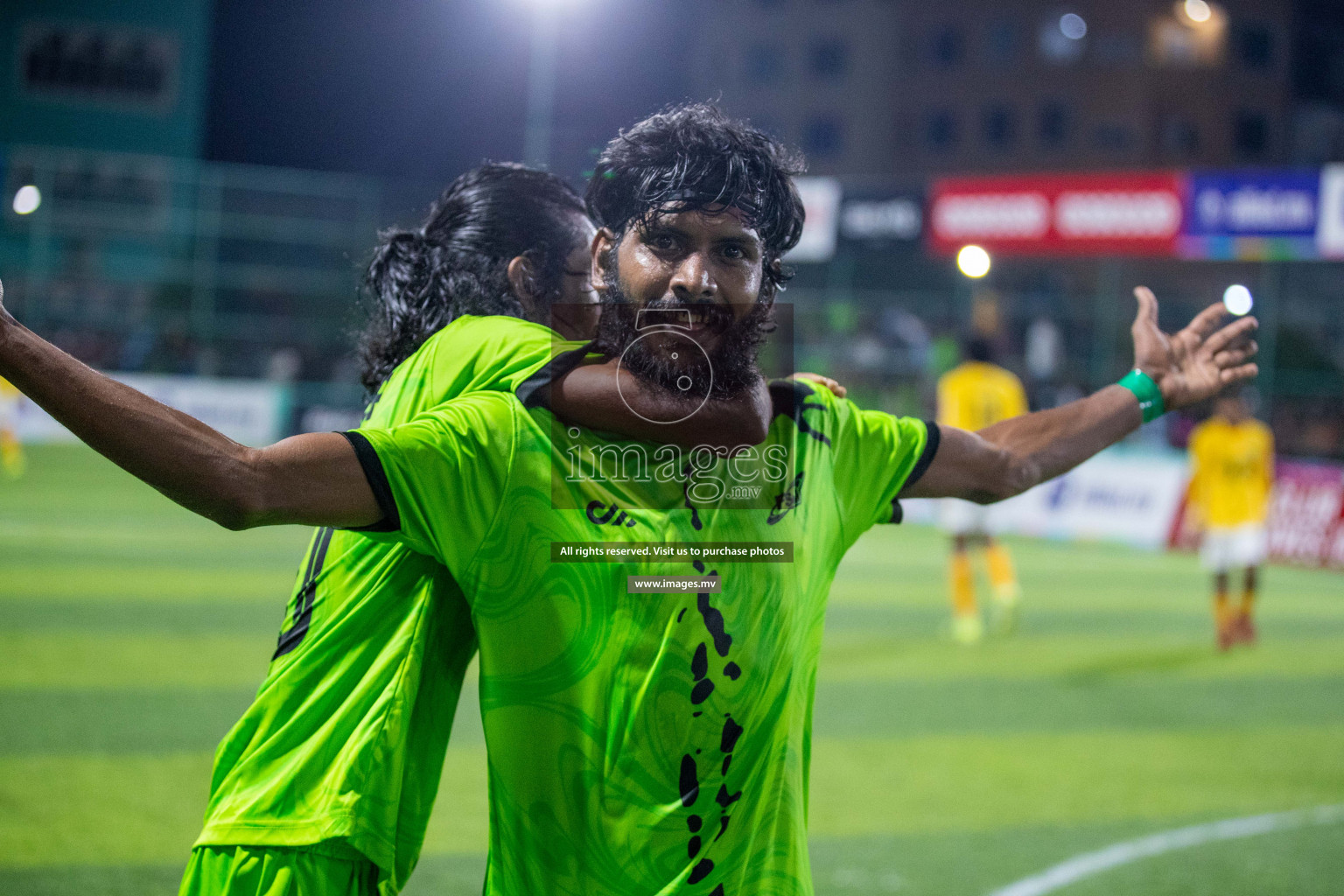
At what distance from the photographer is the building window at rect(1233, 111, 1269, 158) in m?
51.3

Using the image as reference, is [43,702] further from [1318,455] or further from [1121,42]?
[1121,42]

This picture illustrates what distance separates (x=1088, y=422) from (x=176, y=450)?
1.56 metres

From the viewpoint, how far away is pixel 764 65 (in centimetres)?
5906

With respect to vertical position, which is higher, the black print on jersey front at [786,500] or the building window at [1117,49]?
the building window at [1117,49]

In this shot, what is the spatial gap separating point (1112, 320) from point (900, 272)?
19.6 feet

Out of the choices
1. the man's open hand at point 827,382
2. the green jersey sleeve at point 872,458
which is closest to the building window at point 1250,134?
the man's open hand at point 827,382

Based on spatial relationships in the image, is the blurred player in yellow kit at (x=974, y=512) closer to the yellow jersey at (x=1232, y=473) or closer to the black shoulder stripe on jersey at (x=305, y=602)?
the yellow jersey at (x=1232, y=473)

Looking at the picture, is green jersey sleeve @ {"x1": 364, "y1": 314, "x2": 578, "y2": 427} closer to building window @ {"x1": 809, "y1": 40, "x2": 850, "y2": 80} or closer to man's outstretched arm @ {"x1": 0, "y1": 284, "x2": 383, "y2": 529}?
man's outstretched arm @ {"x1": 0, "y1": 284, "x2": 383, "y2": 529}

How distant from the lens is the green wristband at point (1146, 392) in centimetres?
239

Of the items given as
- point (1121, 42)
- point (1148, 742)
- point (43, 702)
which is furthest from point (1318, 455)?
point (1121, 42)

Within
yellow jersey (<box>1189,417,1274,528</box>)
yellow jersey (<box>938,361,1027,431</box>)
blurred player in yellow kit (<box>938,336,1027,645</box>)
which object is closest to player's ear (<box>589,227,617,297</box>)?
blurred player in yellow kit (<box>938,336,1027,645</box>)

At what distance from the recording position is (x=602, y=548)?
178 cm

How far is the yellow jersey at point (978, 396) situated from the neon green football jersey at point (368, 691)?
8205 mm

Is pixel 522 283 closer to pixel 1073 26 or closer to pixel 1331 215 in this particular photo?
pixel 1331 215
